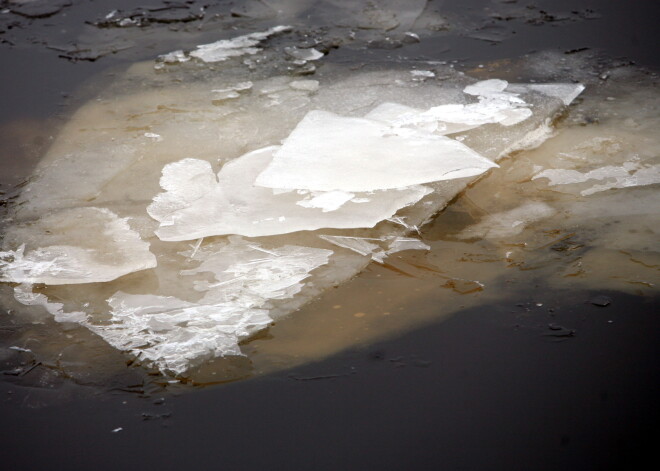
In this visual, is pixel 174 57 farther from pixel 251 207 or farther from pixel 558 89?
pixel 558 89

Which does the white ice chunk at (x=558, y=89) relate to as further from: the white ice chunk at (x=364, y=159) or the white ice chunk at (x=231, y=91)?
the white ice chunk at (x=231, y=91)

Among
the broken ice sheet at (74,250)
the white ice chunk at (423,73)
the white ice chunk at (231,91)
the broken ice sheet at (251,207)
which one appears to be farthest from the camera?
the white ice chunk at (423,73)

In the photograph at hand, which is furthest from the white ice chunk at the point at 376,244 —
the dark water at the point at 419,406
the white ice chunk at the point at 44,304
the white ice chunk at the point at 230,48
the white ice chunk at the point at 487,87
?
the white ice chunk at the point at 230,48

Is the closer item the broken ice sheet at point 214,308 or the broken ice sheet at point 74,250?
the broken ice sheet at point 214,308

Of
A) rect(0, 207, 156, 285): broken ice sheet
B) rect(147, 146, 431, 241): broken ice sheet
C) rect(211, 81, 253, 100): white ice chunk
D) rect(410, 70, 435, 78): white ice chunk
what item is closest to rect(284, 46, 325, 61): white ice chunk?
rect(211, 81, 253, 100): white ice chunk

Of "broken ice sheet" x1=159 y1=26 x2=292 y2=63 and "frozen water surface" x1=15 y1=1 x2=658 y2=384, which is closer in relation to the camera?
"frozen water surface" x1=15 y1=1 x2=658 y2=384

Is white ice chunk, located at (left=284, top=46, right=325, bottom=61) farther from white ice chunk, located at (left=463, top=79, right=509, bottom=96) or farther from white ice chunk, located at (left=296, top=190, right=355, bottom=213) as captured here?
Result: white ice chunk, located at (left=296, top=190, right=355, bottom=213)

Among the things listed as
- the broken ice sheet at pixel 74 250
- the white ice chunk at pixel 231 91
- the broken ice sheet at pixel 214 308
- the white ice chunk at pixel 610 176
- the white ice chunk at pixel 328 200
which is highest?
the white ice chunk at pixel 231 91

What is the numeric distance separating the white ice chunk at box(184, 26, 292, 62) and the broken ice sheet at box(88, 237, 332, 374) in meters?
1.60

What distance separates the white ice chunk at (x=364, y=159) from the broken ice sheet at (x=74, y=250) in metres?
0.51

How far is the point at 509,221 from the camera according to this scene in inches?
100

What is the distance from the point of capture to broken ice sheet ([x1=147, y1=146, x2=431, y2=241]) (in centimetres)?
246

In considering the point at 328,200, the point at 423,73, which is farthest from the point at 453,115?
the point at 328,200

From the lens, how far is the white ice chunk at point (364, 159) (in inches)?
99.1
